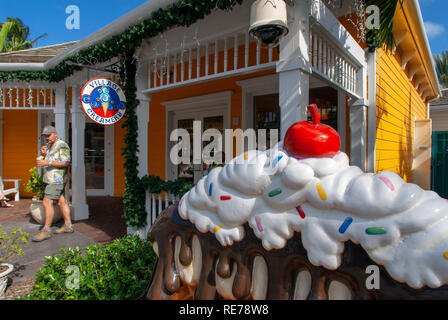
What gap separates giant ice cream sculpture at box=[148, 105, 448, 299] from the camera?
3.13 ft

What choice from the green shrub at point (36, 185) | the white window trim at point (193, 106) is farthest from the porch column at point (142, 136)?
the green shrub at point (36, 185)

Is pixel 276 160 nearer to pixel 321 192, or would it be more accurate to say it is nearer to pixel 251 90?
pixel 321 192

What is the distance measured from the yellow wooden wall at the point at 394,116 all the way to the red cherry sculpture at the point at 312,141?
143 inches

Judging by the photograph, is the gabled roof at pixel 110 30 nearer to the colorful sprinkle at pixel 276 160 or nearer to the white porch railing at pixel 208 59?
the white porch railing at pixel 208 59

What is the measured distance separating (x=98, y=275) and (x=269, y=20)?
2.50m

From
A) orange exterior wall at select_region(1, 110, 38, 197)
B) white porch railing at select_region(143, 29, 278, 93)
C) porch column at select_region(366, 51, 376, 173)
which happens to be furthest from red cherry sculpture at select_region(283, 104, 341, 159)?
orange exterior wall at select_region(1, 110, 38, 197)

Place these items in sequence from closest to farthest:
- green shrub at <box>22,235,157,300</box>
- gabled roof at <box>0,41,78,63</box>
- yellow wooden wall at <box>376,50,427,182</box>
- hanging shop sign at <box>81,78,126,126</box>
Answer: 1. green shrub at <box>22,235,157,300</box>
2. hanging shop sign at <box>81,78,126,126</box>
3. yellow wooden wall at <box>376,50,427,182</box>
4. gabled roof at <box>0,41,78,63</box>

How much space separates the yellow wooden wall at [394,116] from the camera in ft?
14.9

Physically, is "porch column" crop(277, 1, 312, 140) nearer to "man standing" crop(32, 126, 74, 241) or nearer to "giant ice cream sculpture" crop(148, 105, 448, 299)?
"giant ice cream sculpture" crop(148, 105, 448, 299)

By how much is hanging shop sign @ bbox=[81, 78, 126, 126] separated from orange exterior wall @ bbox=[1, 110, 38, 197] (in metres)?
5.76

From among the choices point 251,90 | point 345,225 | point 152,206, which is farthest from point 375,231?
point 251,90

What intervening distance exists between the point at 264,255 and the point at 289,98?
1427mm

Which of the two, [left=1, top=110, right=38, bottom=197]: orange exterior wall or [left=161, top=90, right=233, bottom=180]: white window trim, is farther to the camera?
[left=1, top=110, right=38, bottom=197]: orange exterior wall

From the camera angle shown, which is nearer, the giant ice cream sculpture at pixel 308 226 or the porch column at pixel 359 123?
the giant ice cream sculpture at pixel 308 226
